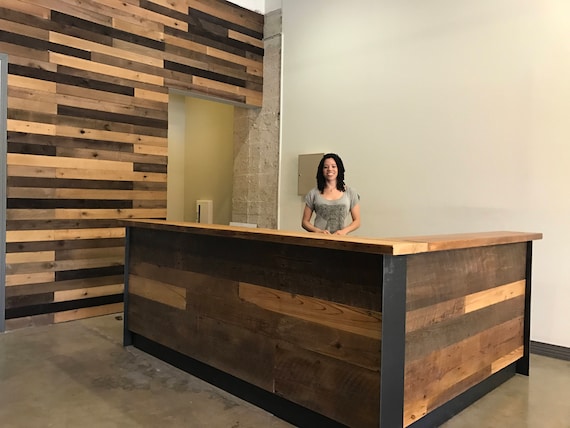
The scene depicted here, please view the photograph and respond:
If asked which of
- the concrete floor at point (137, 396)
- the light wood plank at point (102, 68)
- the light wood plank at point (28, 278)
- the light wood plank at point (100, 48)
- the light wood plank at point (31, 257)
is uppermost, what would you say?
the light wood plank at point (100, 48)

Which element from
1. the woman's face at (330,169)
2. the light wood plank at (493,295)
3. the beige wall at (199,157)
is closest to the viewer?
the light wood plank at (493,295)

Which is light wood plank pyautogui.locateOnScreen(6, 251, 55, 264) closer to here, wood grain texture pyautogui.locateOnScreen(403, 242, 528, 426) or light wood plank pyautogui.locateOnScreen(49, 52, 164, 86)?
light wood plank pyautogui.locateOnScreen(49, 52, 164, 86)

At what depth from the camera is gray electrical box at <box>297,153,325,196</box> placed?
5238mm

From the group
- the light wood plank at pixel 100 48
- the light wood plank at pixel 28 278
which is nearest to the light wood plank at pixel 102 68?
the light wood plank at pixel 100 48

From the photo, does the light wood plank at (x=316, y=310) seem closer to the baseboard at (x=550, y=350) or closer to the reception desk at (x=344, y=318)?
the reception desk at (x=344, y=318)

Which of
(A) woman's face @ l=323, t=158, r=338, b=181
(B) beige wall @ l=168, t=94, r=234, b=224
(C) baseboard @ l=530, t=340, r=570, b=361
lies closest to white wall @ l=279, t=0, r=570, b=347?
(C) baseboard @ l=530, t=340, r=570, b=361

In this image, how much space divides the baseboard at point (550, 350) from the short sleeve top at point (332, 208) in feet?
5.70

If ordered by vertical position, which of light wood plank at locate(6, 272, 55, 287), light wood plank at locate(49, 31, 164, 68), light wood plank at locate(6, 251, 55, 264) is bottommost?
light wood plank at locate(6, 272, 55, 287)

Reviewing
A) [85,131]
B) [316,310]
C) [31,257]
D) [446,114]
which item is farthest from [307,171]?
[316,310]

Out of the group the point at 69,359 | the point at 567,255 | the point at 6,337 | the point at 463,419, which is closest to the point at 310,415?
the point at 463,419

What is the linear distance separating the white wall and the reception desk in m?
0.79

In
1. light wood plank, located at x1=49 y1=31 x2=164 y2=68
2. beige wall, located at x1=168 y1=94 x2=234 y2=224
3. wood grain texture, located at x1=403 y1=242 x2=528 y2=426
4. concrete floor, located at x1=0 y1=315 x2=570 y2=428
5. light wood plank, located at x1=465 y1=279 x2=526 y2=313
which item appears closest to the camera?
wood grain texture, located at x1=403 y1=242 x2=528 y2=426

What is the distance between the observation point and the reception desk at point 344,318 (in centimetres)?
205

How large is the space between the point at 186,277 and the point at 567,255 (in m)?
2.76
